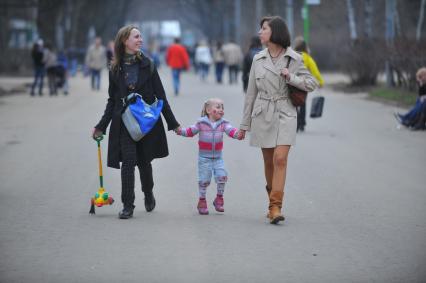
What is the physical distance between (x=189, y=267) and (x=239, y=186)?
418 cm

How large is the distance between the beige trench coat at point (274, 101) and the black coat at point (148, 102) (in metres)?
0.77

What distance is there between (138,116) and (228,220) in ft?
3.86

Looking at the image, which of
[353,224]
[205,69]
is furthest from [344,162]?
[205,69]

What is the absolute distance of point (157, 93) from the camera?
8.81 m

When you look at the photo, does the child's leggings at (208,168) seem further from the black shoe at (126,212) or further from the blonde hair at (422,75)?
the blonde hair at (422,75)

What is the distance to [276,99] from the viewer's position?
8500mm

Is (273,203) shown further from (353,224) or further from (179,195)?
(179,195)

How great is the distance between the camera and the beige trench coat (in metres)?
8.46

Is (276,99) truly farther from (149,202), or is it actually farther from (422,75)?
(422,75)

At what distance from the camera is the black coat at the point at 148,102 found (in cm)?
869

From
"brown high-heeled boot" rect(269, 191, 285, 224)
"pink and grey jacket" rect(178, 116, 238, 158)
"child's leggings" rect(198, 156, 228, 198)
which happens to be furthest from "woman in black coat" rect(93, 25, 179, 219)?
"brown high-heeled boot" rect(269, 191, 285, 224)

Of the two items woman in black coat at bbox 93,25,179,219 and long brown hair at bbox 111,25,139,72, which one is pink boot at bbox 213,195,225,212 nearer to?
woman in black coat at bbox 93,25,179,219

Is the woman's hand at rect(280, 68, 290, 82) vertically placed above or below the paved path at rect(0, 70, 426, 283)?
above

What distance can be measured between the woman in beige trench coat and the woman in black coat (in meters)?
0.80
